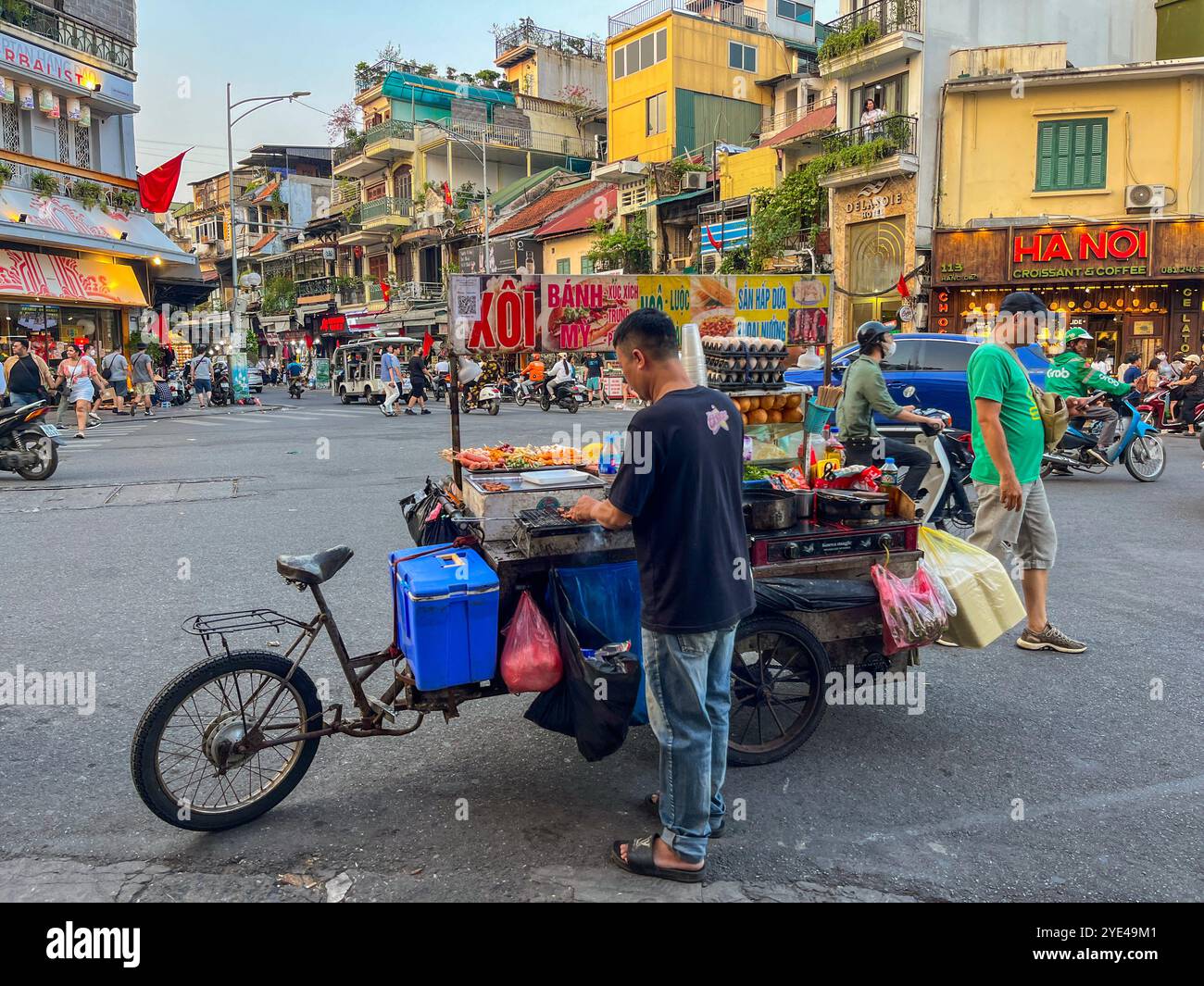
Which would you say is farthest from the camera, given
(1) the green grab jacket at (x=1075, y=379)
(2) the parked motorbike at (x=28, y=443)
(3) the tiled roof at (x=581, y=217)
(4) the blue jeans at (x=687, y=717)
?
(3) the tiled roof at (x=581, y=217)

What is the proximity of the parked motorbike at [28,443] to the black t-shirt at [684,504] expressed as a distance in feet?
Answer: 37.9

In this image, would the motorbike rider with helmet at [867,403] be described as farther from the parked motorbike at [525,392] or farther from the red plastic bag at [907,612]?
the parked motorbike at [525,392]

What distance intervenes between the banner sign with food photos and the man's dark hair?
1.77 meters

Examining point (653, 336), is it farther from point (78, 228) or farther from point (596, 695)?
point (78, 228)

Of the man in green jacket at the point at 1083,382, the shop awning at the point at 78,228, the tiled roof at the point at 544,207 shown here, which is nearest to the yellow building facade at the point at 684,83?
the tiled roof at the point at 544,207

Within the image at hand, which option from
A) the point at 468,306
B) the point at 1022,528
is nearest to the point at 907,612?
the point at 1022,528

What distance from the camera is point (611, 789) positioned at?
12.4 ft

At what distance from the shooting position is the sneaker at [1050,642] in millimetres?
5375

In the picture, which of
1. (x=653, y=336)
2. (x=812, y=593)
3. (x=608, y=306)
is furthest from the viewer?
(x=608, y=306)

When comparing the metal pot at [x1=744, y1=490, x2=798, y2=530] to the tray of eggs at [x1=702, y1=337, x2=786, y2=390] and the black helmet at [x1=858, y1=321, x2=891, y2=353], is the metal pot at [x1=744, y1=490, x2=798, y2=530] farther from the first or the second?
the black helmet at [x1=858, y1=321, x2=891, y2=353]

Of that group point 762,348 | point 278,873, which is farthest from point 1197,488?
point 278,873

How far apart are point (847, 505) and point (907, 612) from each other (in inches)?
21.2

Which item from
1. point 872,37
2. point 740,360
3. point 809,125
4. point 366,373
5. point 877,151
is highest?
point 872,37
